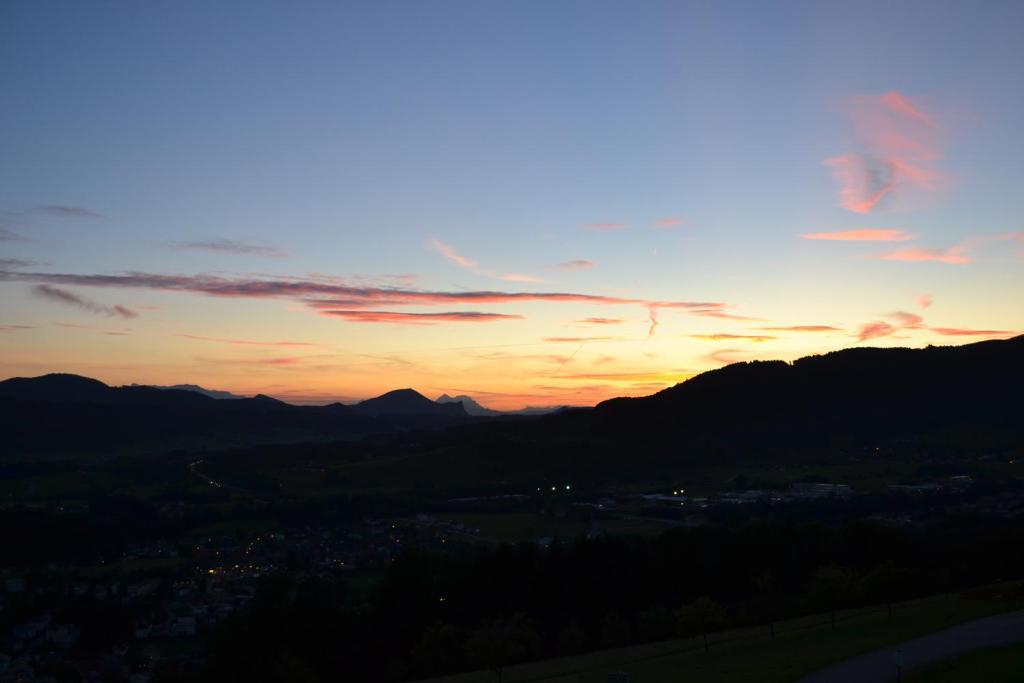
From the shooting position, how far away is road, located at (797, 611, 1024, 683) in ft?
77.3

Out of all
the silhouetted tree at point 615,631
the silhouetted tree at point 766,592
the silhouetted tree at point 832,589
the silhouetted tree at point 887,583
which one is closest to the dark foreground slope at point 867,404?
the silhouetted tree at point 766,592

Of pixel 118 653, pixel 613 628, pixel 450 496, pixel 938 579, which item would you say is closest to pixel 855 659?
pixel 613 628

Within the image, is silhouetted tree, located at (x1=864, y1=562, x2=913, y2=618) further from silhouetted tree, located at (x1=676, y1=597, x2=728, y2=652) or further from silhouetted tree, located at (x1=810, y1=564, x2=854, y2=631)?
silhouetted tree, located at (x1=676, y1=597, x2=728, y2=652)

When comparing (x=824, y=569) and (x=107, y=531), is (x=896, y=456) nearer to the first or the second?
(x=824, y=569)

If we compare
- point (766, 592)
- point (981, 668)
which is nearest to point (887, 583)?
point (766, 592)

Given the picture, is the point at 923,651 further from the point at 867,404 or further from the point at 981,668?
the point at 867,404

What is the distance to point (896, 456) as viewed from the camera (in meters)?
141

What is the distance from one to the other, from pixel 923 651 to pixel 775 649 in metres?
6.67

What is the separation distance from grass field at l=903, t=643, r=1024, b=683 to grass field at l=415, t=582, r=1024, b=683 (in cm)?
388

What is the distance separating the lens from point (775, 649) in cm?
3136

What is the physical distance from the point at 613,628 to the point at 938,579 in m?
18.7

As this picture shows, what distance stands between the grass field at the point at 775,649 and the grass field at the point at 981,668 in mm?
3878

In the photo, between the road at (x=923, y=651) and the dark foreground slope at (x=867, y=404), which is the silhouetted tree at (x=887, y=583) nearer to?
the road at (x=923, y=651)

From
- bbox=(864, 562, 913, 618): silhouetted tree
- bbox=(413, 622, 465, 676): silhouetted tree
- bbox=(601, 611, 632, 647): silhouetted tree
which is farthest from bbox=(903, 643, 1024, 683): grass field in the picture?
bbox=(413, 622, 465, 676): silhouetted tree
